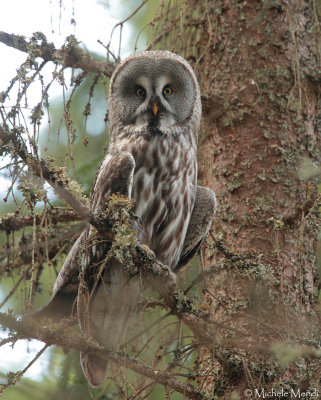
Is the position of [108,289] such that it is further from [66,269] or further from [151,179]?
[151,179]

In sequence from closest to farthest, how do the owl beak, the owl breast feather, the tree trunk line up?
the tree trunk → the owl breast feather → the owl beak

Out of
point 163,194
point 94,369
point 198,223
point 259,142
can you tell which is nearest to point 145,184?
point 163,194

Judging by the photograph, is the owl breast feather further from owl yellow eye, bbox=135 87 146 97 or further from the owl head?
owl yellow eye, bbox=135 87 146 97

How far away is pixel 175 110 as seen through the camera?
3.93m

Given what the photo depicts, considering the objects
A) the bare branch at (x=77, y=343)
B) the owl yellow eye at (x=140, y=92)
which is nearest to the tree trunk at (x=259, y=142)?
the bare branch at (x=77, y=343)

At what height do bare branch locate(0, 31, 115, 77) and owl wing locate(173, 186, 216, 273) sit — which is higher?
bare branch locate(0, 31, 115, 77)

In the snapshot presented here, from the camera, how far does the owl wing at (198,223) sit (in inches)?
139

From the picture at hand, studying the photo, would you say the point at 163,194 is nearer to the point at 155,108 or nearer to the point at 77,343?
the point at 155,108

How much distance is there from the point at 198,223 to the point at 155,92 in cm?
A: 106

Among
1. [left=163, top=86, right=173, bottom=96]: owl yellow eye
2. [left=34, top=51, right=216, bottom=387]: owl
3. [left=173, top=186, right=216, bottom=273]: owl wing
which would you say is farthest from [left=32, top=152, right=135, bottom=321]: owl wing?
[left=163, top=86, right=173, bottom=96]: owl yellow eye

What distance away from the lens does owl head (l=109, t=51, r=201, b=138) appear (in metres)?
3.85

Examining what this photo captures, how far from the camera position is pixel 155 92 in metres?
3.88

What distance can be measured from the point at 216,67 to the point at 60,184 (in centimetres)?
198

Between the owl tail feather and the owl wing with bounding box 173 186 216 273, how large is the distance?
859 mm
